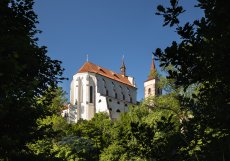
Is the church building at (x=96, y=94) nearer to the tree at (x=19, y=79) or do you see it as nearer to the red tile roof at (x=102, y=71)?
the red tile roof at (x=102, y=71)

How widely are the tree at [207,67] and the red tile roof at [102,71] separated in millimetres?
88095

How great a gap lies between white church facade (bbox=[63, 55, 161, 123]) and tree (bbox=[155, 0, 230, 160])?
7868cm

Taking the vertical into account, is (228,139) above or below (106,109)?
below

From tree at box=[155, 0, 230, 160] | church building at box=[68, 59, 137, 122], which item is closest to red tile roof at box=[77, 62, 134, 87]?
church building at box=[68, 59, 137, 122]

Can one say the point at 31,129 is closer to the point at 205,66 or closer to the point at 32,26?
the point at 32,26

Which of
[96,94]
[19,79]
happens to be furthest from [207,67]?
Answer: [96,94]

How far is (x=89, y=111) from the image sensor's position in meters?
87.6

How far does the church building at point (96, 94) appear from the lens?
87.6 metres

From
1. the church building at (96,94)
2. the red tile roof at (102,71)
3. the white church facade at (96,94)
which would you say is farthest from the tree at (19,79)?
the red tile roof at (102,71)

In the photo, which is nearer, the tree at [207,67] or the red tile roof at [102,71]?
the tree at [207,67]

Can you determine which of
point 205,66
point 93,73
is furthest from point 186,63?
point 93,73

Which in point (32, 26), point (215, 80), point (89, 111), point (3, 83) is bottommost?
point (215, 80)

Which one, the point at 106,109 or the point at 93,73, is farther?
the point at 93,73

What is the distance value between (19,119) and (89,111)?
78946 millimetres
